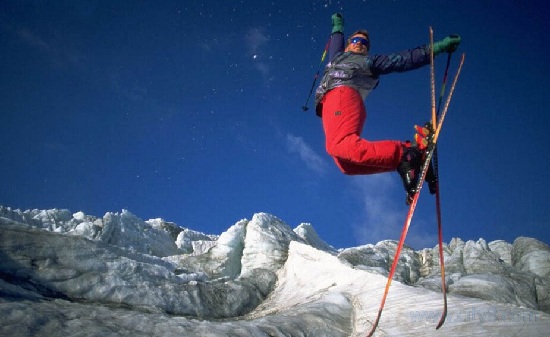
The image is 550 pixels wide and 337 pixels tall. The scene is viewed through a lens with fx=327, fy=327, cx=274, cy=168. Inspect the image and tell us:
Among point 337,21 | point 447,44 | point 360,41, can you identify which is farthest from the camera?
point 337,21

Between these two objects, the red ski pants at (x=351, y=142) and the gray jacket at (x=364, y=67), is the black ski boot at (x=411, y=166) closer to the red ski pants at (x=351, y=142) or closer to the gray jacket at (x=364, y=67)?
the red ski pants at (x=351, y=142)

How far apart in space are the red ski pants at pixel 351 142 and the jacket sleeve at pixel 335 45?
1.46m

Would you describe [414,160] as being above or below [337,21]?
below

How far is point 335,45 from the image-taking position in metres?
8.24

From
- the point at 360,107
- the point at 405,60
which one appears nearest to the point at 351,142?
the point at 360,107

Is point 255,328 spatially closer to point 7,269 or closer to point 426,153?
point 426,153

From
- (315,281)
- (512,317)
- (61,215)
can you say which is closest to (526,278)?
(315,281)

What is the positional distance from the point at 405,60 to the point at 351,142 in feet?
6.65

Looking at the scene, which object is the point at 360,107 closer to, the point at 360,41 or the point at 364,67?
the point at 364,67

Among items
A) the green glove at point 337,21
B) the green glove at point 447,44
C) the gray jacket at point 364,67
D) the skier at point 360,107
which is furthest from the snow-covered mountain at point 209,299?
the green glove at point 337,21

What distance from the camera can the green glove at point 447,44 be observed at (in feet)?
20.7

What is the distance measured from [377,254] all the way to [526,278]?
27.3 ft

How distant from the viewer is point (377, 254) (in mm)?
20875

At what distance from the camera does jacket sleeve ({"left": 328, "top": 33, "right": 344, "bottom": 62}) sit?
8.08m
